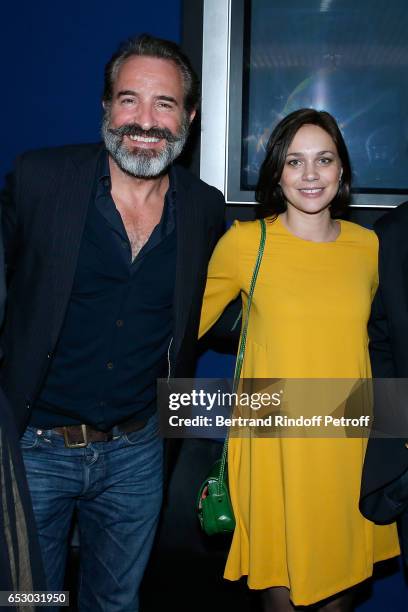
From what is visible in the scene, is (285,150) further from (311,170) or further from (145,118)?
(145,118)

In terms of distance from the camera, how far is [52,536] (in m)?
1.89

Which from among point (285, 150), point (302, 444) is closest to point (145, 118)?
point (285, 150)

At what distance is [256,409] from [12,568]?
0.82m

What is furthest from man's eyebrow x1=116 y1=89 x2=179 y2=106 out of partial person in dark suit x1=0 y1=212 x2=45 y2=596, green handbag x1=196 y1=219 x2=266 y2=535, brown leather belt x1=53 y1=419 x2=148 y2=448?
brown leather belt x1=53 y1=419 x2=148 y2=448

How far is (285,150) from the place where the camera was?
195 centimetres

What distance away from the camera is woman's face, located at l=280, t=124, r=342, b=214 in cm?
192

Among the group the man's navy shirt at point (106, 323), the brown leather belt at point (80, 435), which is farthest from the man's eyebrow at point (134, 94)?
the brown leather belt at point (80, 435)

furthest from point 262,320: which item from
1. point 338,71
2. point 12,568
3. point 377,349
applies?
point 338,71

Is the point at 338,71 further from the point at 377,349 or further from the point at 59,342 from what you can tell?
the point at 59,342

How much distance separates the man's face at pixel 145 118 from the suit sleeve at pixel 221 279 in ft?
1.01

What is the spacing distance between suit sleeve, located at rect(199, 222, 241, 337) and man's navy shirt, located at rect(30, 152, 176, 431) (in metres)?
0.18

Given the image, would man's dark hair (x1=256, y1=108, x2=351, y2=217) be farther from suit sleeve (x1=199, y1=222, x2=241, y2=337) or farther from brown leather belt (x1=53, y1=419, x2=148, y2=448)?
brown leather belt (x1=53, y1=419, x2=148, y2=448)

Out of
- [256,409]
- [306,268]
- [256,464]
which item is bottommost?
[256,464]

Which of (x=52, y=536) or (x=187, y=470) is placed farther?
(x=187, y=470)
